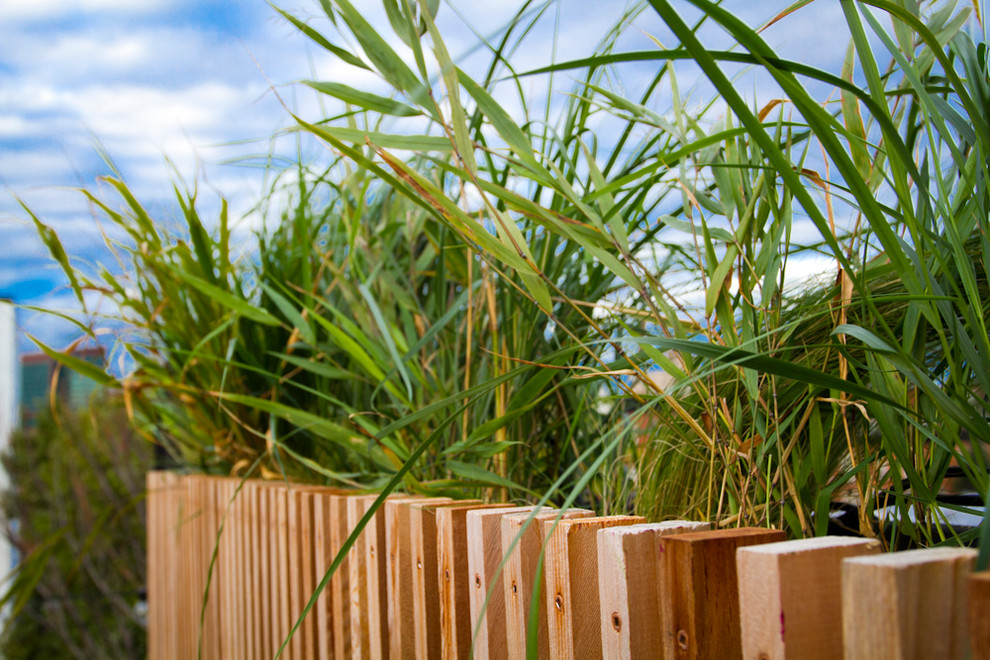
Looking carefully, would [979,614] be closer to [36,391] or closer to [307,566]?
[307,566]

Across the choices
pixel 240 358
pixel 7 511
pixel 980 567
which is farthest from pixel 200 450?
pixel 7 511

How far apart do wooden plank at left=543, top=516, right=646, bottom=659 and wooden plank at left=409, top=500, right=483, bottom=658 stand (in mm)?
209

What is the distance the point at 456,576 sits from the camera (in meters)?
0.72

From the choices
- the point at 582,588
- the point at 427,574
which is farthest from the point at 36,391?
the point at 582,588

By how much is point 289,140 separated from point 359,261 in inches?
11.4

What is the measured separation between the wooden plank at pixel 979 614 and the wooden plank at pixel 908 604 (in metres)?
0.03

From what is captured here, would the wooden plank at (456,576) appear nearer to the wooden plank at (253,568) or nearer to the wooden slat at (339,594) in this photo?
the wooden slat at (339,594)

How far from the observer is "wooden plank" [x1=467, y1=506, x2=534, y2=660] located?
65cm

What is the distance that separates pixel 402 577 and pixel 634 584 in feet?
1.35

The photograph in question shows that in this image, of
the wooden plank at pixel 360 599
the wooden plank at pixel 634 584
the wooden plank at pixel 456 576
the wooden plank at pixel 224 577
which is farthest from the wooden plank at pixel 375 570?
the wooden plank at pixel 224 577

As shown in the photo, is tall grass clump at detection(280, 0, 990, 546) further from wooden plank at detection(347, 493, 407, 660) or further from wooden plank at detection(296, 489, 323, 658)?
wooden plank at detection(296, 489, 323, 658)

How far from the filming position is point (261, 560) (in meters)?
1.36

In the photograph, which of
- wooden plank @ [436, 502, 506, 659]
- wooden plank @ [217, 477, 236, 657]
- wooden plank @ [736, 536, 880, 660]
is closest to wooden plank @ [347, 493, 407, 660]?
wooden plank @ [436, 502, 506, 659]

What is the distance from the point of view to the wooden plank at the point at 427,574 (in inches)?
30.6
